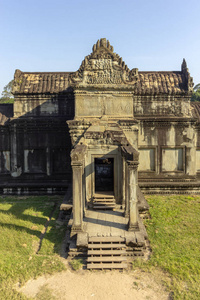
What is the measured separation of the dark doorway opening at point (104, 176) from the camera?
46.5 ft

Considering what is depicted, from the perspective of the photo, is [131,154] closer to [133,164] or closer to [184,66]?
[133,164]

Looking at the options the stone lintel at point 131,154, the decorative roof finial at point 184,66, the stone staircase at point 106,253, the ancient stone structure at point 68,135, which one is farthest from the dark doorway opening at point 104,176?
the decorative roof finial at point 184,66

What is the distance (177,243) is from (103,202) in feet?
12.9

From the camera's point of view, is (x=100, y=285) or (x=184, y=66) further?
(x=184, y=66)

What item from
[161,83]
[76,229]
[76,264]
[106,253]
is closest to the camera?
[76,264]

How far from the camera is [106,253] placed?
27.8 ft

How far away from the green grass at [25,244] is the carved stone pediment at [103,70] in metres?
7.39

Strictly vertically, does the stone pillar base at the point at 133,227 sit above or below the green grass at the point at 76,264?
above

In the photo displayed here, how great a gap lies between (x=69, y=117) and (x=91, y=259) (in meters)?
10.0

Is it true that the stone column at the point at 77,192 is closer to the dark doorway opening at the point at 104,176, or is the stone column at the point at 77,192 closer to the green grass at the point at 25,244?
the green grass at the point at 25,244

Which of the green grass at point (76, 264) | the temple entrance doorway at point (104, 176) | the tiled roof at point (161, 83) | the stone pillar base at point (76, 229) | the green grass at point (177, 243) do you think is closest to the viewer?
the green grass at point (177, 243)

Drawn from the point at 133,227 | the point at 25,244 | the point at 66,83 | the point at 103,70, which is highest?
the point at 66,83

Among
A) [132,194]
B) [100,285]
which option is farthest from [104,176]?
[100,285]

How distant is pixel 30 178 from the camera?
1617 centimetres
